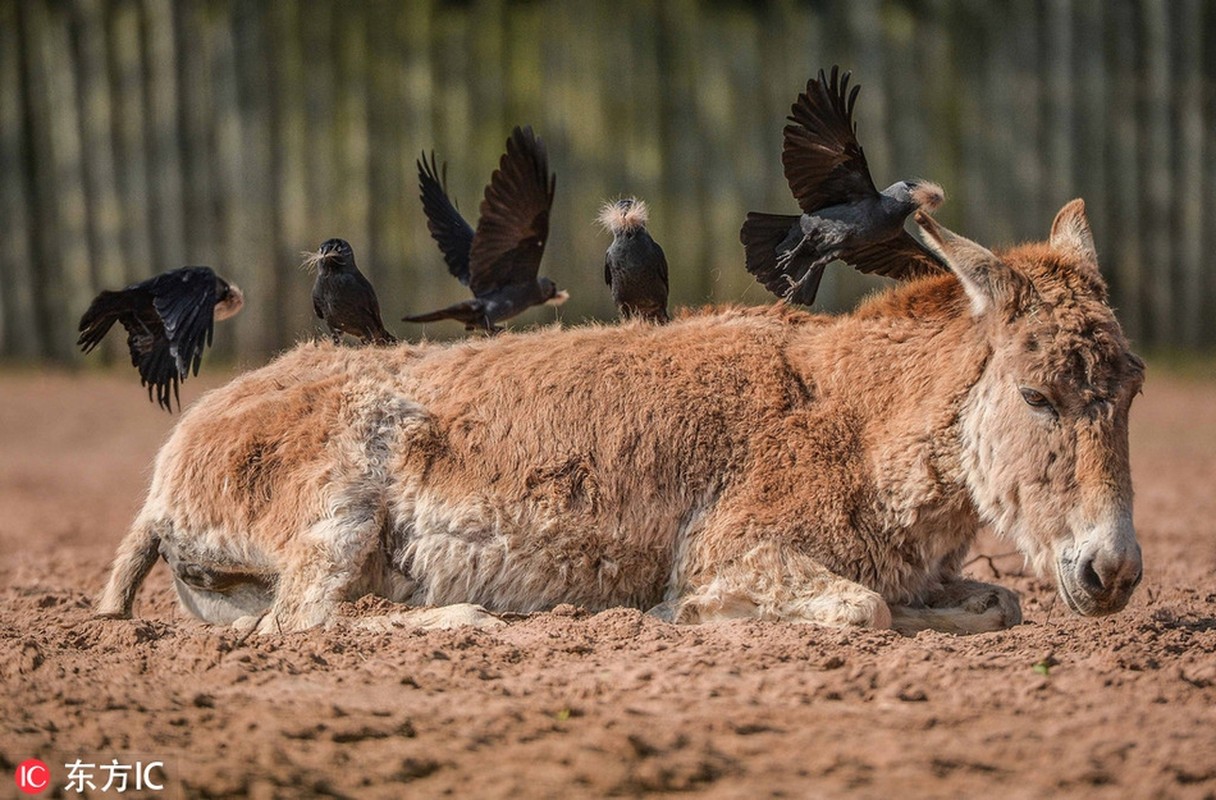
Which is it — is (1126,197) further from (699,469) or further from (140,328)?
(140,328)

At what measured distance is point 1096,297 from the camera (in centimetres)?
511

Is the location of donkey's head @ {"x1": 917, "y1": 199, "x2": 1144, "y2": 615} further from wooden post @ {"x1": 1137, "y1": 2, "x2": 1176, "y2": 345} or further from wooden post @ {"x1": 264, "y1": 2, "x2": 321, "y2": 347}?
wooden post @ {"x1": 264, "y1": 2, "x2": 321, "y2": 347}

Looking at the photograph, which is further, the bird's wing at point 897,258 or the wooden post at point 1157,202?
the wooden post at point 1157,202

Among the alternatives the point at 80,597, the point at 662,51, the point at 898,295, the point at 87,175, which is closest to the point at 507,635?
the point at 898,295

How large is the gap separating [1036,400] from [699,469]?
1173 mm

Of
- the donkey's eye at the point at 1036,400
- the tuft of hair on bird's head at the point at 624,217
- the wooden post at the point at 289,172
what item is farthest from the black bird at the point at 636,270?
the wooden post at the point at 289,172

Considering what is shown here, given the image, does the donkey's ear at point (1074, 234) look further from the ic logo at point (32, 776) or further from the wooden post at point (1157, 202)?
the wooden post at point (1157, 202)

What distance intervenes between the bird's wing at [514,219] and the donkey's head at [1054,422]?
6.50 feet

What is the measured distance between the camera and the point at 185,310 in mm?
5973

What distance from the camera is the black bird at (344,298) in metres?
6.31

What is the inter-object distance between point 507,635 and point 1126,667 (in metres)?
1.87

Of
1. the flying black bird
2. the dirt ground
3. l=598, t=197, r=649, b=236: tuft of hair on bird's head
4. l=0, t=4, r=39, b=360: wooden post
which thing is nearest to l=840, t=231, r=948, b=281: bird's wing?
the flying black bird

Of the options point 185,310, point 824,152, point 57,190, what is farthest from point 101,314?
point 57,190

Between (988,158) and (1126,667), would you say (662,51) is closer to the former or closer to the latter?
(988,158)
